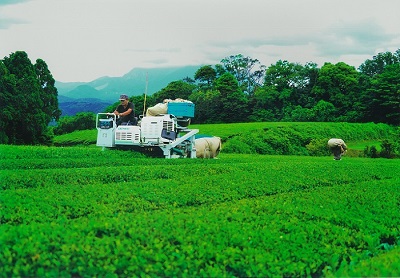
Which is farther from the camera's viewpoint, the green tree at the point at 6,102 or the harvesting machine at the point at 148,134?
the green tree at the point at 6,102

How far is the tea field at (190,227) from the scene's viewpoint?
18.0ft

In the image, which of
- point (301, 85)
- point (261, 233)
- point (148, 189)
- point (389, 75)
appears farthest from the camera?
point (301, 85)

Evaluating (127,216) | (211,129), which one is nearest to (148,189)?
(127,216)

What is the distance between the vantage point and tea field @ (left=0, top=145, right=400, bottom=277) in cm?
550

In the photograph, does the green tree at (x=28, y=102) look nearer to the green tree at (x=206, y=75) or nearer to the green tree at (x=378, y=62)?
the green tree at (x=206, y=75)

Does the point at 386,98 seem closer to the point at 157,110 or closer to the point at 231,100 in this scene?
the point at 231,100

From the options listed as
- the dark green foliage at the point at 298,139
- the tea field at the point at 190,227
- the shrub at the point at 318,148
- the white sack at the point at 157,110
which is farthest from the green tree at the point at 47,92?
the tea field at the point at 190,227

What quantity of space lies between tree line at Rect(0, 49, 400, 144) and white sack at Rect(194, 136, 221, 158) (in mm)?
11109

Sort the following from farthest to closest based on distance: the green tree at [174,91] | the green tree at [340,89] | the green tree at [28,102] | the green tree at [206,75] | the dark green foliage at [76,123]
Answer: the green tree at [206,75], the green tree at [340,89], the dark green foliage at [76,123], the green tree at [174,91], the green tree at [28,102]

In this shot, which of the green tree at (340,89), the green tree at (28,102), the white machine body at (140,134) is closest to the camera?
the white machine body at (140,134)

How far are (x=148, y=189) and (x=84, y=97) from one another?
37819 mm

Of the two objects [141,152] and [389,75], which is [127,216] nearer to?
[141,152]

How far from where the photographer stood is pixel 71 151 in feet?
57.8

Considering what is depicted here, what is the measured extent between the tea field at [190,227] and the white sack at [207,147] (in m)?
9.39
